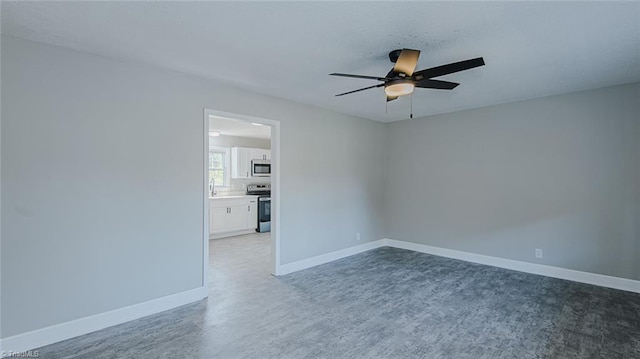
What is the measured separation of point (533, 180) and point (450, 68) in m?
3.04

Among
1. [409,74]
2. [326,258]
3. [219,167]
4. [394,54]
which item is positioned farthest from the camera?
[219,167]

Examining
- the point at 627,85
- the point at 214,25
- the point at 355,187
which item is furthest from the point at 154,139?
the point at 627,85

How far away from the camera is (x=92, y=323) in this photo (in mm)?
2693

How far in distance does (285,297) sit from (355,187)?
257cm

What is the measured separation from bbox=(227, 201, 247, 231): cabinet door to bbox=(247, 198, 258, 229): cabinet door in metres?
0.12

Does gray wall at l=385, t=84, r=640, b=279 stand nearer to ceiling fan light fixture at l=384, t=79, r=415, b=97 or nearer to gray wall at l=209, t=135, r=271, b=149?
ceiling fan light fixture at l=384, t=79, r=415, b=97

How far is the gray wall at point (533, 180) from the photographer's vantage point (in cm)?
370

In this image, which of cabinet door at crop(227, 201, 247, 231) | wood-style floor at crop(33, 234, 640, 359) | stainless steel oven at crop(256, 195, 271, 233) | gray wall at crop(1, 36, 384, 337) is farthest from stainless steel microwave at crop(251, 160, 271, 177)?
gray wall at crop(1, 36, 384, 337)

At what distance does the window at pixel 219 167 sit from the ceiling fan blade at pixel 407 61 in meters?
6.03

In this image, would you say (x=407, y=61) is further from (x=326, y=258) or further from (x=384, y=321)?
(x=326, y=258)

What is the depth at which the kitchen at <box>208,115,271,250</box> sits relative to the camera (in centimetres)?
662

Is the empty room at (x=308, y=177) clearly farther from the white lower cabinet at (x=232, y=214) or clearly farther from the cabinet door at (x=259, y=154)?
the cabinet door at (x=259, y=154)

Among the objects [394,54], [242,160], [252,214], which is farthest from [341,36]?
[242,160]

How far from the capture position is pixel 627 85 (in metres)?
3.63
